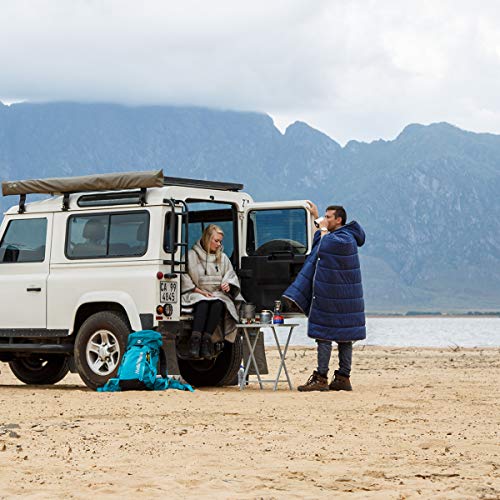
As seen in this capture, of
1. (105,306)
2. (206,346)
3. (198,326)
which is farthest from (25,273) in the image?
(206,346)

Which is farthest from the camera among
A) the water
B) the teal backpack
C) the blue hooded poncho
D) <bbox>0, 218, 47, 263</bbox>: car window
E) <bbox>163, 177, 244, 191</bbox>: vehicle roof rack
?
the water

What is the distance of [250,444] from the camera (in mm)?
7758

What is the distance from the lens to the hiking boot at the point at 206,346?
12.0 metres

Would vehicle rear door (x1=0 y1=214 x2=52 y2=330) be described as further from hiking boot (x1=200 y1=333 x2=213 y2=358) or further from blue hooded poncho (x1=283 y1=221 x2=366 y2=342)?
blue hooded poncho (x1=283 y1=221 x2=366 y2=342)

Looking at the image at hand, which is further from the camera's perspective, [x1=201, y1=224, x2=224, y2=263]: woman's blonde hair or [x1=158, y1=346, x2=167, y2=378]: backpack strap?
[x1=201, y1=224, x2=224, y2=263]: woman's blonde hair

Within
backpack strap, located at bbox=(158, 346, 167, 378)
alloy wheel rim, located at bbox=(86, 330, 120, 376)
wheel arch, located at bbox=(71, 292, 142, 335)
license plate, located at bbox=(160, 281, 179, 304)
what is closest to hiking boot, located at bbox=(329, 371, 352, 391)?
backpack strap, located at bbox=(158, 346, 167, 378)

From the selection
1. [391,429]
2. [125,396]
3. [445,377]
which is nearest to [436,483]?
[391,429]

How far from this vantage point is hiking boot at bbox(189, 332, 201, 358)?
39.3 feet

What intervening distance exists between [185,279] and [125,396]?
69.1 inches

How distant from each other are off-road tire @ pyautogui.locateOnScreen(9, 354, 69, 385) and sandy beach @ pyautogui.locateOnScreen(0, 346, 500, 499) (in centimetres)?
182

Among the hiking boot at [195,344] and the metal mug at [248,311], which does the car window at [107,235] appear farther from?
the metal mug at [248,311]

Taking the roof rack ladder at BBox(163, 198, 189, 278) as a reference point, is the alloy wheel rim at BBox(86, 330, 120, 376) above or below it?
below

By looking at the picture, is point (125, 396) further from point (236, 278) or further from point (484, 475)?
point (484, 475)

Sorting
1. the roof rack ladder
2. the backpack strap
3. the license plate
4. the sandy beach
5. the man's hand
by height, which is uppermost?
the man's hand
